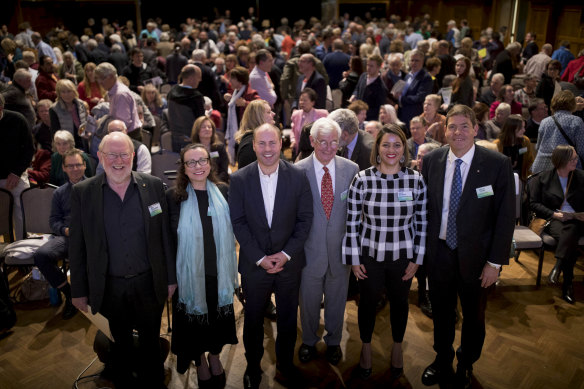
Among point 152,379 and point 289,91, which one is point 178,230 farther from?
point 289,91

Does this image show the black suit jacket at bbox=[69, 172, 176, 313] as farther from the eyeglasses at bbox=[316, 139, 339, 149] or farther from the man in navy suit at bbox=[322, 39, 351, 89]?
the man in navy suit at bbox=[322, 39, 351, 89]

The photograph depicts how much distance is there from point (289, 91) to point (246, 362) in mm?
4447

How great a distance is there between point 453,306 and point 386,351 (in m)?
0.71

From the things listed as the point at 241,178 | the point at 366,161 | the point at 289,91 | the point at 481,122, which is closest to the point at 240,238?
the point at 241,178

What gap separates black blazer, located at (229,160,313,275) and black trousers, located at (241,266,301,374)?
0.07m

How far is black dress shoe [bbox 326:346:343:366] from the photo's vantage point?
336cm

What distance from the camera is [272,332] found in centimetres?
375

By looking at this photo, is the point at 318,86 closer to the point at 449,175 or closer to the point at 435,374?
the point at 449,175

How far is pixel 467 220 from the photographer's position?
9.16 ft

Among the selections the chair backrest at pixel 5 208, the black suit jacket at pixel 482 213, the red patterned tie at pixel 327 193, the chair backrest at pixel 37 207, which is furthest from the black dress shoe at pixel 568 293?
the chair backrest at pixel 5 208

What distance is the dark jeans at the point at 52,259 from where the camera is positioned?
12.6ft

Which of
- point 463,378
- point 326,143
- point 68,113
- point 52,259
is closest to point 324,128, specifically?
point 326,143

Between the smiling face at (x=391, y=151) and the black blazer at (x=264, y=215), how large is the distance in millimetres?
500

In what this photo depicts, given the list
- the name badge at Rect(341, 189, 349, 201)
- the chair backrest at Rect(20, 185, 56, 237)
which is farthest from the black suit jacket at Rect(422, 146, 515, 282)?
Answer: the chair backrest at Rect(20, 185, 56, 237)
